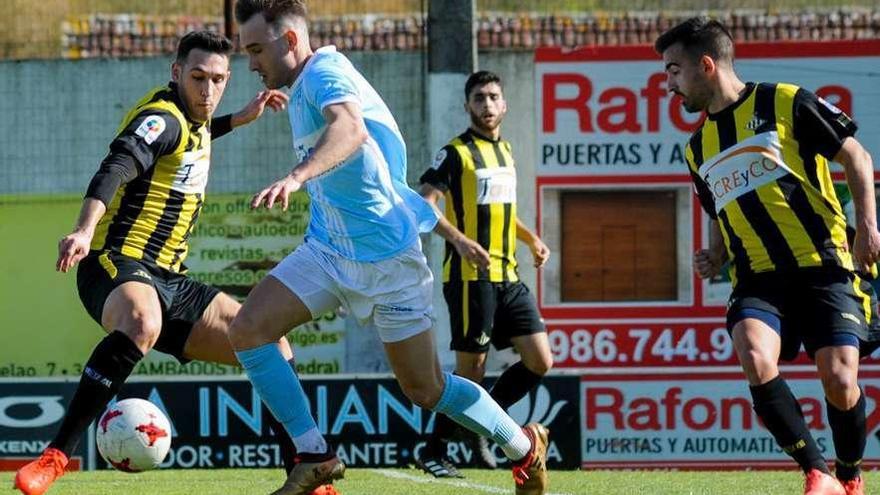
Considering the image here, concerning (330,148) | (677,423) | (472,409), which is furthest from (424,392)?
(677,423)

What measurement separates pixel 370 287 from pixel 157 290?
149 centimetres

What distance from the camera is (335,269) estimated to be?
6312 mm

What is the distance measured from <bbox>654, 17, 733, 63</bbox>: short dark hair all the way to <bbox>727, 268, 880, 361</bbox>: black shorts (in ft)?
2.99

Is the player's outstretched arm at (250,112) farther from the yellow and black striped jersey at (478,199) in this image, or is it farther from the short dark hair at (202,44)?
the yellow and black striped jersey at (478,199)

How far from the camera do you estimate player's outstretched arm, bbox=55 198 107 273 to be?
630cm

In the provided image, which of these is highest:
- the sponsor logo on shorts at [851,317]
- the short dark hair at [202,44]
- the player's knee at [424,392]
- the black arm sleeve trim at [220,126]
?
the short dark hair at [202,44]

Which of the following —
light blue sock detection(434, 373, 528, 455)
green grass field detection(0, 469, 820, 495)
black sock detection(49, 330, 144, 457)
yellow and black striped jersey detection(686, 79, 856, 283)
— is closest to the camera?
light blue sock detection(434, 373, 528, 455)

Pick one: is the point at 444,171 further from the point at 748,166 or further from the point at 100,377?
the point at 748,166

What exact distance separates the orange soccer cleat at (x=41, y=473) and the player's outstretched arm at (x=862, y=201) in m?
3.31

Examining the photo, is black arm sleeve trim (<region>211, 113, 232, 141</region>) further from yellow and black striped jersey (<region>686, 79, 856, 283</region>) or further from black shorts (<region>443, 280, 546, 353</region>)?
yellow and black striped jersey (<region>686, 79, 856, 283</region>)

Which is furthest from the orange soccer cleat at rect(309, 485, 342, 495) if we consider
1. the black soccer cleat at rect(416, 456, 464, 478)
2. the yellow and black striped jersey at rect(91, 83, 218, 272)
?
the black soccer cleat at rect(416, 456, 464, 478)

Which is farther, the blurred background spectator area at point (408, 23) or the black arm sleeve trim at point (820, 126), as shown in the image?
the blurred background spectator area at point (408, 23)

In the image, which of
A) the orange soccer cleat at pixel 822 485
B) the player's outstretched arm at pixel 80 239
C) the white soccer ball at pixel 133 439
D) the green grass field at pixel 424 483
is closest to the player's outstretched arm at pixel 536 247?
the green grass field at pixel 424 483

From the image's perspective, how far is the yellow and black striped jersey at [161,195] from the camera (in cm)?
744
